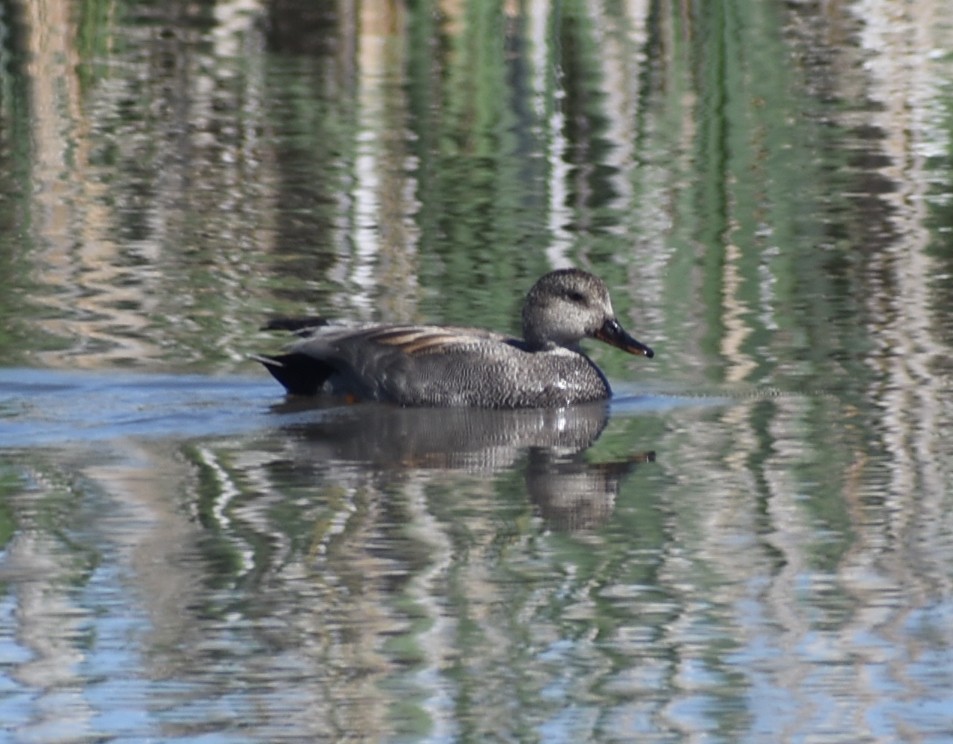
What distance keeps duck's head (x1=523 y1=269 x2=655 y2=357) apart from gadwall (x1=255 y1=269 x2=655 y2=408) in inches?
4.8

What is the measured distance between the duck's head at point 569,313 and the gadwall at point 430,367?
0.40ft

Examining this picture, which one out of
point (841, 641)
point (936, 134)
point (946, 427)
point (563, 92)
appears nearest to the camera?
point (841, 641)

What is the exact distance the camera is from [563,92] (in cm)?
1573

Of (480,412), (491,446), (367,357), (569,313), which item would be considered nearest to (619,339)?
(569,313)

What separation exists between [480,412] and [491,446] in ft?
2.62

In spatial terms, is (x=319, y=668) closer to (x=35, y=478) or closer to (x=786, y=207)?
(x=35, y=478)

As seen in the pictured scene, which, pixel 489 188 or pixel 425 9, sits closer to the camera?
pixel 489 188

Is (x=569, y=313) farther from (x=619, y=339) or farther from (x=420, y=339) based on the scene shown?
(x=420, y=339)

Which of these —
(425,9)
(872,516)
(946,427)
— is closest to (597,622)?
(872,516)

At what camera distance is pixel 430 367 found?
8.62 meters

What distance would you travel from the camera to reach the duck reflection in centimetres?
689

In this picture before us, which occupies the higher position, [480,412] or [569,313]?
[569,313]

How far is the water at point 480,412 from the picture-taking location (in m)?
4.89

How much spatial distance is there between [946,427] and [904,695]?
311cm
